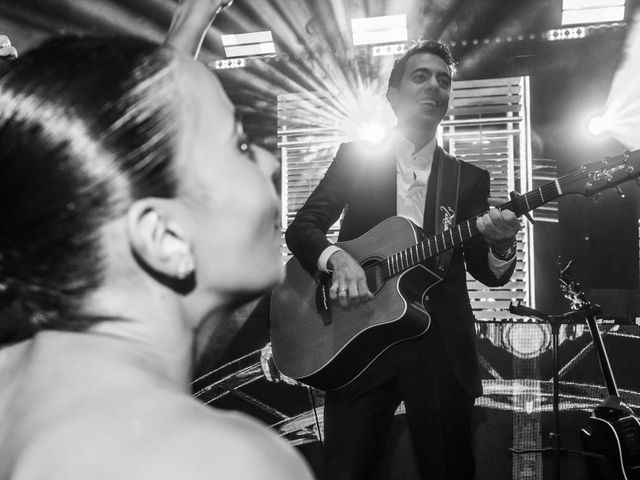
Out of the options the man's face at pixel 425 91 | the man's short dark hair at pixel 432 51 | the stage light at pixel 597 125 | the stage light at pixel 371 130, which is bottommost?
the man's face at pixel 425 91

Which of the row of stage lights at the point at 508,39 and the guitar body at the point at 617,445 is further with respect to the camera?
the row of stage lights at the point at 508,39

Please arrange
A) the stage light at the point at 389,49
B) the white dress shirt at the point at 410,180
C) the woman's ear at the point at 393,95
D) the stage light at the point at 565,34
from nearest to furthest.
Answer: the white dress shirt at the point at 410,180, the woman's ear at the point at 393,95, the stage light at the point at 565,34, the stage light at the point at 389,49

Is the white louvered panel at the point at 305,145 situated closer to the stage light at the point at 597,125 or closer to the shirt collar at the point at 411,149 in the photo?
the stage light at the point at 597,125

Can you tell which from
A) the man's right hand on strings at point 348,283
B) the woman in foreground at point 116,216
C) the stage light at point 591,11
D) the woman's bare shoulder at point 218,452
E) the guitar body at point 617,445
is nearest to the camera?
the woman's bare shoulder at point 218,452

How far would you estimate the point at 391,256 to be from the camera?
264 centimetres

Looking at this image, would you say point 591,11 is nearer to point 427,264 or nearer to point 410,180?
point 410,180

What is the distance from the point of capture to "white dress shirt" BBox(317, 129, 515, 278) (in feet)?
9.27

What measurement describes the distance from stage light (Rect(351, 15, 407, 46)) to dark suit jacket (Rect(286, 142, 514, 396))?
8.64 ft

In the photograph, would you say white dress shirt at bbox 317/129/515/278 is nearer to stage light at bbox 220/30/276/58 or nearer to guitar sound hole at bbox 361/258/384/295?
guitar sound hole at bbox 361/258/384/295

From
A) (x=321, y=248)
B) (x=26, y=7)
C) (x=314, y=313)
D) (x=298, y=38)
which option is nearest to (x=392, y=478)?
(x=314, y=313)

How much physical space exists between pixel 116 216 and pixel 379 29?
16.7 ft

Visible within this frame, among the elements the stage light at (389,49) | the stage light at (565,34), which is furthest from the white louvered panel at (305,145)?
the stage light at (565,34)

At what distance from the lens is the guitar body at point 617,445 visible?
329 cm

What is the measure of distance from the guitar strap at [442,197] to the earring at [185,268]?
6.91ft
